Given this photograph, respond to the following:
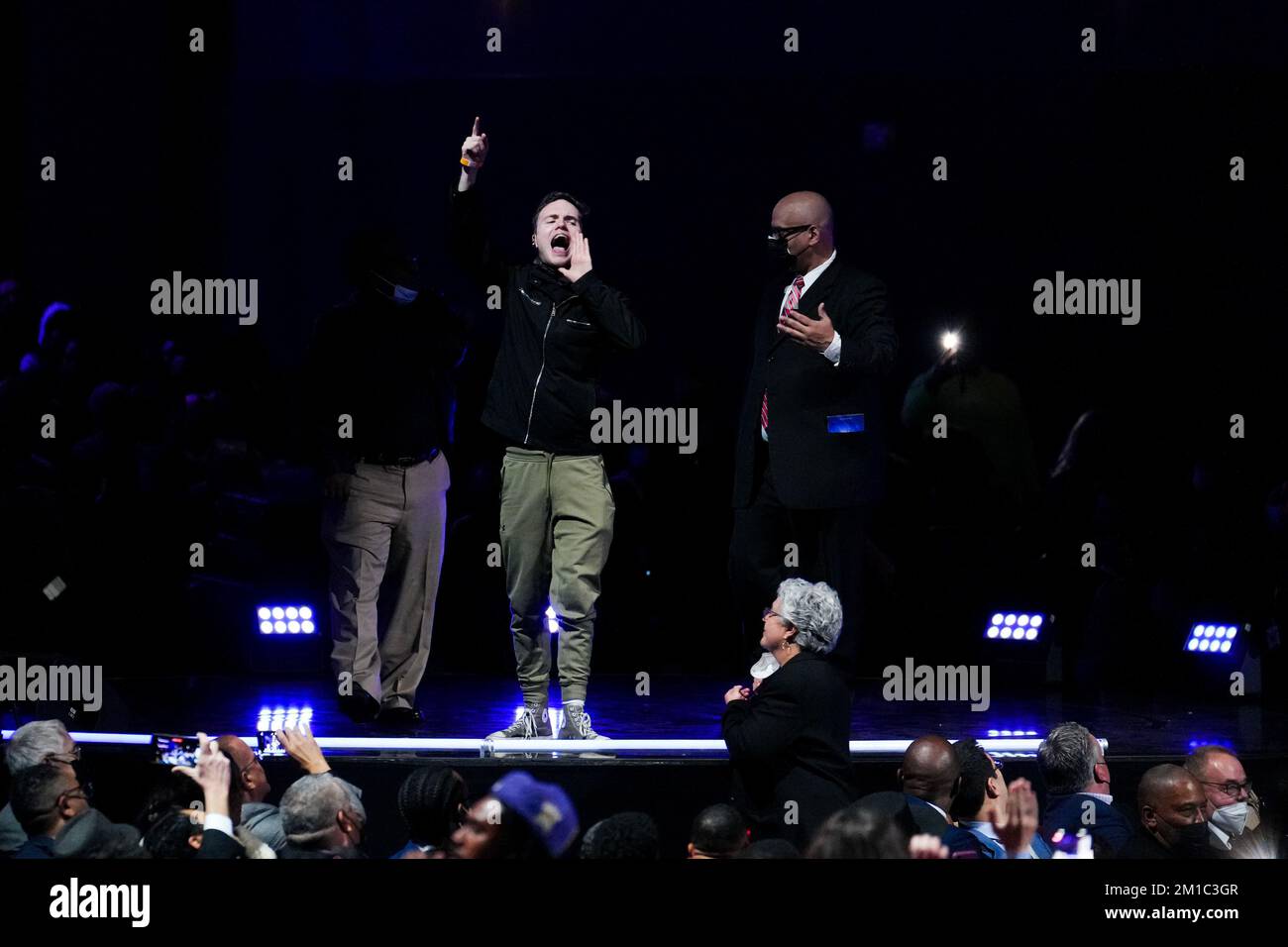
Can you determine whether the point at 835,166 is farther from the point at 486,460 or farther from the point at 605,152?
the point at 486,460

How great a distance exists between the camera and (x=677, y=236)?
32.0 ft

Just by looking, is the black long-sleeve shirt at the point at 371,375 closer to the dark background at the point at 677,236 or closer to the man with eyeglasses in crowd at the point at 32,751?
the dark background at the point at 677,236

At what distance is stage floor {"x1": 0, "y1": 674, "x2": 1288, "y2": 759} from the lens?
605 centimetres

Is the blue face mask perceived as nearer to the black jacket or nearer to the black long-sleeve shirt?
the black long-sleeve shirt

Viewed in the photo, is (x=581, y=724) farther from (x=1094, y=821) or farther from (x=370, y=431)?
(x=1094, y=821)

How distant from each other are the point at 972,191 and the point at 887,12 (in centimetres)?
116

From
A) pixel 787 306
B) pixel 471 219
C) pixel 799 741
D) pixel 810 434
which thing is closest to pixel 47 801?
pixel 799 741

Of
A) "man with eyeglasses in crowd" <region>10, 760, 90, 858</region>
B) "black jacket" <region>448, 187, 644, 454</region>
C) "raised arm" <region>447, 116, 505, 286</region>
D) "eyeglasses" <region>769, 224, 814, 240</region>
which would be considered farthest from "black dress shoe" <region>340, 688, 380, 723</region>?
"eyeglasses" <region>769, 224, 814, 240</region>

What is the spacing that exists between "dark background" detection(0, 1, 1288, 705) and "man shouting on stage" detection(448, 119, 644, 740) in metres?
1.68

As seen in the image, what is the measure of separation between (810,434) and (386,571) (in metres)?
1.58

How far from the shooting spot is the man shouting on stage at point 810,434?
18.9ft

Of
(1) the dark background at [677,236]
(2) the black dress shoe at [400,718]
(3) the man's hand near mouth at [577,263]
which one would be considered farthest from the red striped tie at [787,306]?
(1) the dark background at [677,236]

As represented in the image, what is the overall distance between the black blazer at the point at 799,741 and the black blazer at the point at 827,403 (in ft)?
2.64

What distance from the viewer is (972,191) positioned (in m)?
9.84
